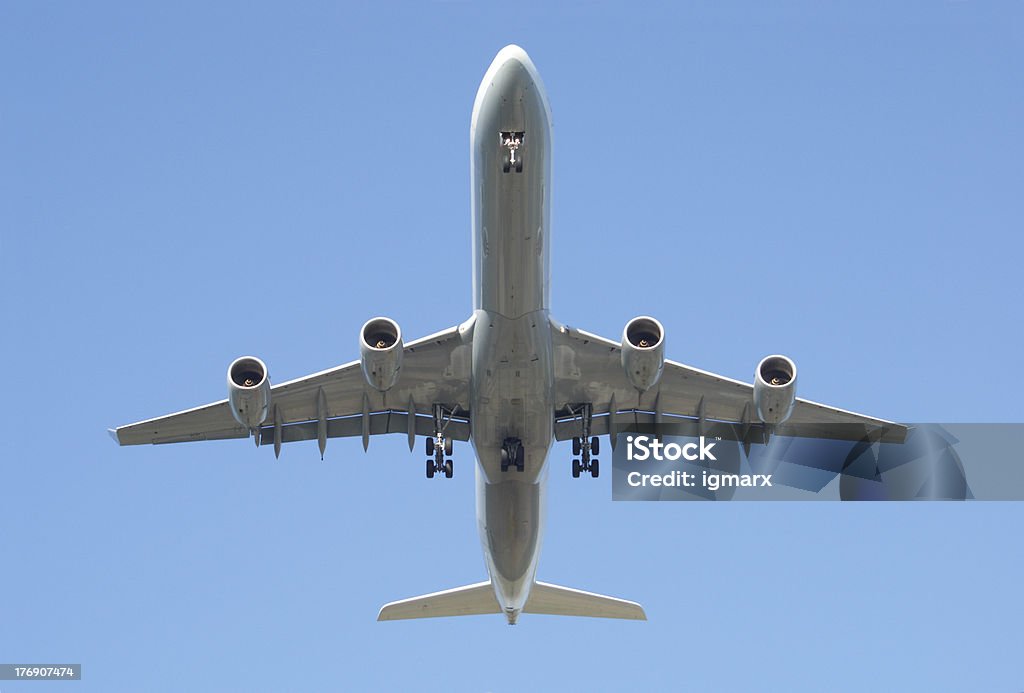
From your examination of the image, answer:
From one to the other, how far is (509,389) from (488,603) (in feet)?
30.0

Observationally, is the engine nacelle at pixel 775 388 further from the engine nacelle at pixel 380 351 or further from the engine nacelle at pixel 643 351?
the engine nacelle at pixel 380 351

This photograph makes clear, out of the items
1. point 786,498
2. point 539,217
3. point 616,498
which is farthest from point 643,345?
point 786,498

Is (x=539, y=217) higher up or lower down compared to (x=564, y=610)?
higher up

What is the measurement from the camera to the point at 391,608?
3441cm

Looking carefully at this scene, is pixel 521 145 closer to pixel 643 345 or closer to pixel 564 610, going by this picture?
pixel 643 345

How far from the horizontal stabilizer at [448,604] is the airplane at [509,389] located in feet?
0.42

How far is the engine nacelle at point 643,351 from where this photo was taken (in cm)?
2640

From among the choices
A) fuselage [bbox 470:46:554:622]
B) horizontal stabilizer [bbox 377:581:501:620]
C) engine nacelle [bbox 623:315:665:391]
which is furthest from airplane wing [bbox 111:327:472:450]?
horizontal stabilizer [bbox 377:581:501:620]

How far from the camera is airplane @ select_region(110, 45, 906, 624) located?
81.8 ft

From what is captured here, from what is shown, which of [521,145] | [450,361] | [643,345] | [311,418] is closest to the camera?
[521,145]

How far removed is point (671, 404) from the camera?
3081 cm

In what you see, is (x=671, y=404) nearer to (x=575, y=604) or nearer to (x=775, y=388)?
(x=775, y=388)

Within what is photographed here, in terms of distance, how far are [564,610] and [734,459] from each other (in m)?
6.60

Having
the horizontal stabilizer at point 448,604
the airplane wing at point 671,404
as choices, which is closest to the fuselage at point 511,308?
the airplane wing at point 671,404
